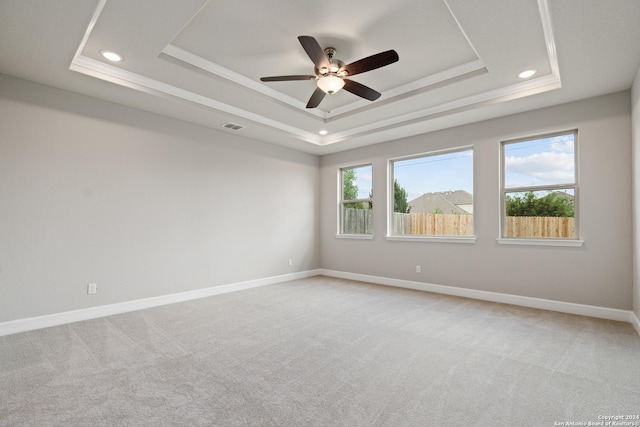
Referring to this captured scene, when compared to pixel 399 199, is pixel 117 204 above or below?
below

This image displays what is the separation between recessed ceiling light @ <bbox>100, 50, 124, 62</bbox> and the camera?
3062mm

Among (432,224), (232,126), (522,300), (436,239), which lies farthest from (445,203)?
(232,126)

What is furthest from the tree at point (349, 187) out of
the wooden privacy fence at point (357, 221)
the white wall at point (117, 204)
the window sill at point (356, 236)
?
the white wall at point (117, 204)

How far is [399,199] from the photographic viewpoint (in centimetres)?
Result: 578

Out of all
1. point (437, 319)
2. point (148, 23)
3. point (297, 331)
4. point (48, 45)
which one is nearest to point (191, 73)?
point (148, 23)

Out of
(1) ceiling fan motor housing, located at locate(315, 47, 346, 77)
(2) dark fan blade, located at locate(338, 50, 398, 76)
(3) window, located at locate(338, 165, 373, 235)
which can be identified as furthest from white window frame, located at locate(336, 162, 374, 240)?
(2) dark fan blade, located at locate(338, 50, 398, 76)

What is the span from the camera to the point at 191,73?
3480mm

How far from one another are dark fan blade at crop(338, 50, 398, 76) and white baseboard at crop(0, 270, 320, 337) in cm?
373

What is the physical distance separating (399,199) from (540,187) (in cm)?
218

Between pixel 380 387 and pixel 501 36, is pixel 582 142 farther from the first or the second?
pixel 380 387

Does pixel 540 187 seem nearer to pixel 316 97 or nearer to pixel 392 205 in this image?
pixel 392 205

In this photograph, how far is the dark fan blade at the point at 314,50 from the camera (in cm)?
258

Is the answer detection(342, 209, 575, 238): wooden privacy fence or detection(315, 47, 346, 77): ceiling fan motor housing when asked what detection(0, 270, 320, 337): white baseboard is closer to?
detection(342, 209, 575, 238): wooden privacy fence

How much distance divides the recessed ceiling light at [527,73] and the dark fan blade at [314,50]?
221cm
